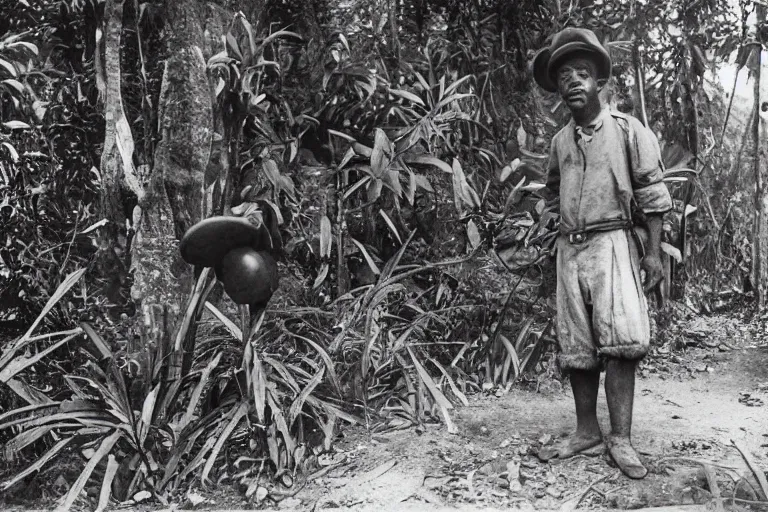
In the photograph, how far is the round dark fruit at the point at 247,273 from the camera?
2451 millimetres

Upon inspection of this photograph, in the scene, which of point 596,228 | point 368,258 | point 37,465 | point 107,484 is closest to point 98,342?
point 37,465

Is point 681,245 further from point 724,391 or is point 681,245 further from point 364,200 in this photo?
point 364,200

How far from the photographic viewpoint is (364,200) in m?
4.45

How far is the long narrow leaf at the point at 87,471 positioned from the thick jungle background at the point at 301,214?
0.5 inches

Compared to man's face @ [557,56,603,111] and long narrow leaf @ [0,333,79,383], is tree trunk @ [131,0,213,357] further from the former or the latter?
man's face @ [557,56,603,111]

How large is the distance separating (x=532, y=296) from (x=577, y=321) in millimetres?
1619

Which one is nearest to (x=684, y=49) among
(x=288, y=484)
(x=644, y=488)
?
(x=644, y=488)

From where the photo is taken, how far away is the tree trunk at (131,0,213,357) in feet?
10.5

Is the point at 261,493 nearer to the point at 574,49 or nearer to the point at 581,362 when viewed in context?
the point at 581,362

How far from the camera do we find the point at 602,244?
8.74 ft

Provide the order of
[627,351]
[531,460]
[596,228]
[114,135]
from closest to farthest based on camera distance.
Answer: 1. [627,351]
2. [596,228]
3. [531,460]
4. [114,135]

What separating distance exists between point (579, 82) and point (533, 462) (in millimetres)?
1579

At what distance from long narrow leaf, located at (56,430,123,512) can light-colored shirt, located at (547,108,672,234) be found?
2.13 meters

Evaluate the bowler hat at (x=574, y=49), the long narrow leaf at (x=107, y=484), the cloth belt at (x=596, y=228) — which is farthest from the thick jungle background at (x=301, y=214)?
the bowler hat at (x=574, y=49)
